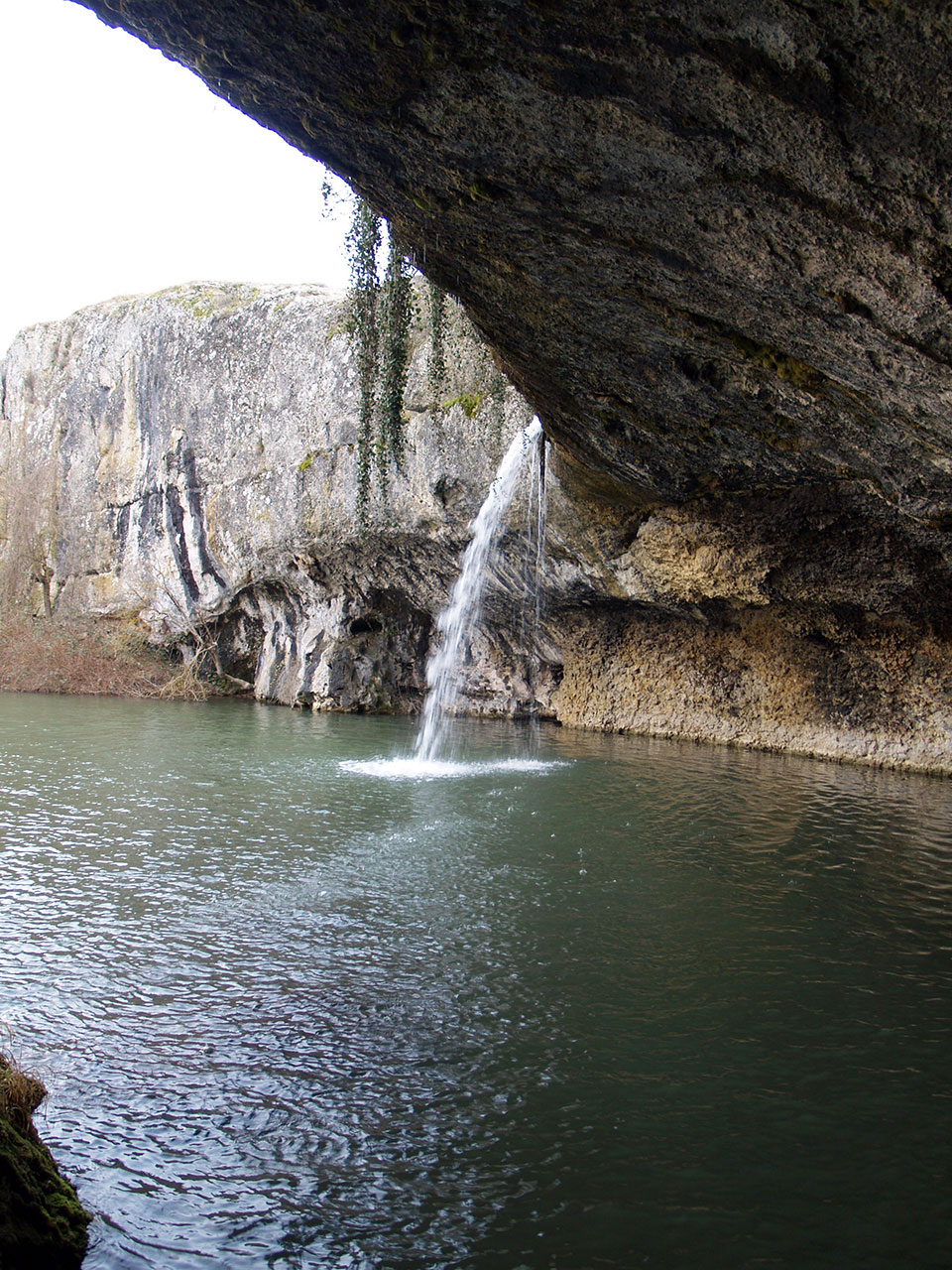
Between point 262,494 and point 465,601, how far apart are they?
20.0ft

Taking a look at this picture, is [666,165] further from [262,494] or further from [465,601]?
[262,494]

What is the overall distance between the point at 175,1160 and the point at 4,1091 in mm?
697

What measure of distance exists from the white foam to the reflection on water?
2437mm

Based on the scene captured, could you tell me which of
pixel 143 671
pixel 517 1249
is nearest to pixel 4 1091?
pixel 517 1249

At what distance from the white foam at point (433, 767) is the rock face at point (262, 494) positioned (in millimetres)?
5511

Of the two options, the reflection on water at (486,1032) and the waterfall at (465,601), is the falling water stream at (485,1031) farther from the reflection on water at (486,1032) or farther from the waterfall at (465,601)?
the waterfall at (465,601)

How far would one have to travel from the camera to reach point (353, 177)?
17.6 ft

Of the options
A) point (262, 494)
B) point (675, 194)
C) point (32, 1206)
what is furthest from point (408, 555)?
point (32, 1206)

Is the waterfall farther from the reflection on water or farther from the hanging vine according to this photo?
the reflection on water

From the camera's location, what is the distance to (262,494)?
2025cm

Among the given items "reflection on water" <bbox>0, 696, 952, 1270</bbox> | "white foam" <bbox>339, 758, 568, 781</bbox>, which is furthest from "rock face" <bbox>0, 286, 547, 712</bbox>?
"reflection on water" <bbox>0, 696, 952, 1270</bbox>

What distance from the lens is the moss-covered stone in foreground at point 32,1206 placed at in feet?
6.96

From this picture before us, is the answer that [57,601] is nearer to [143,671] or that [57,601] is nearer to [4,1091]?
[143,671]

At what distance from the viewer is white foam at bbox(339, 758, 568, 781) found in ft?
34.9
